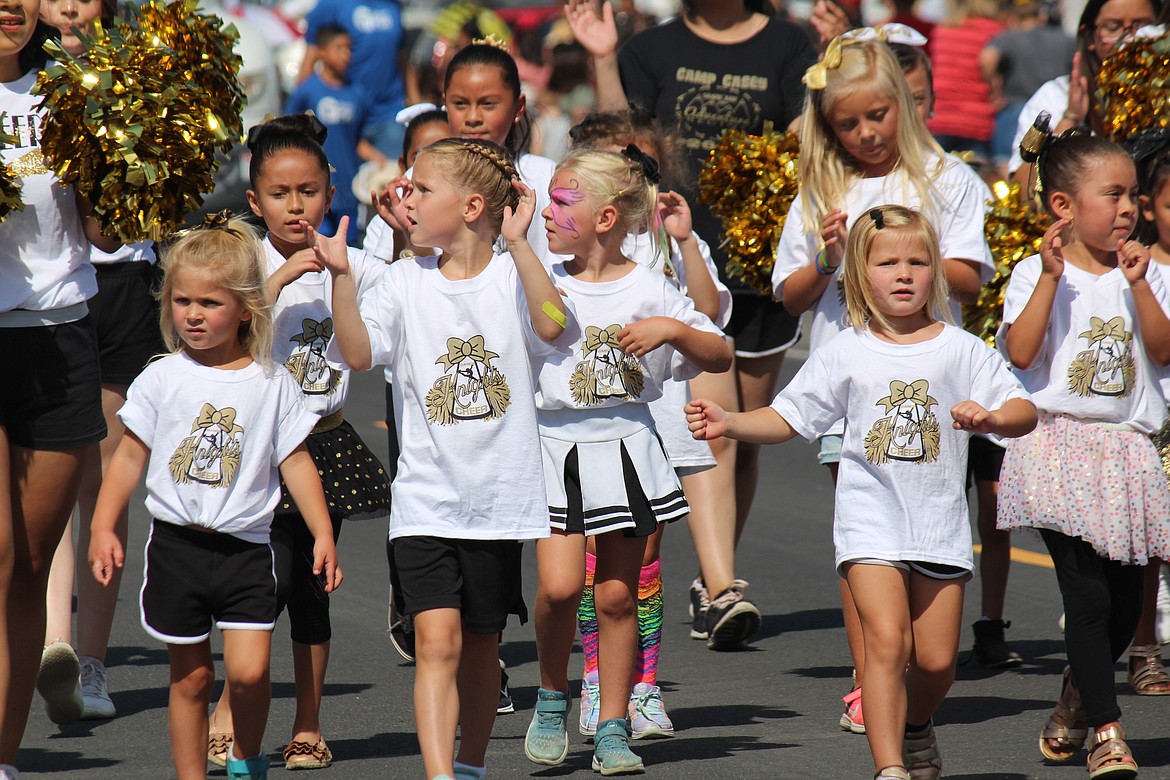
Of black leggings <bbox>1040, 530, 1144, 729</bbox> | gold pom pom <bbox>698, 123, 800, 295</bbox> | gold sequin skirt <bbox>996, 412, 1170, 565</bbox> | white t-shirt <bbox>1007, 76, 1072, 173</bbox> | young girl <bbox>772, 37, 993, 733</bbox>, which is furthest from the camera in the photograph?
white t-shirt <bbox>1007, 76, 1072, 173</bbox>

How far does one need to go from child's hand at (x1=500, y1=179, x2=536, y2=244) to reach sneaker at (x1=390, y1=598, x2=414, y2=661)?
2.24m

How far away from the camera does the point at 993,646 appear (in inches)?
268

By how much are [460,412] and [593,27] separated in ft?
9.93

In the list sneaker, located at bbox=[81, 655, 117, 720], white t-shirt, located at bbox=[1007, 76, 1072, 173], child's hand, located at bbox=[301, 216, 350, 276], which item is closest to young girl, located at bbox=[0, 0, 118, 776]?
child's hand, located at bbox=[301, 216, 350, 276]

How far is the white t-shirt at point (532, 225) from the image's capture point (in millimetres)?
6148

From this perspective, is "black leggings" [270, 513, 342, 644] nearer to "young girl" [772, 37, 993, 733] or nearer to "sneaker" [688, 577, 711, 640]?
"young girl" [772, 37, 993, 733]

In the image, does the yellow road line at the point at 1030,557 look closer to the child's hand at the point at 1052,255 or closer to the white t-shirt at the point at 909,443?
the child's hand at the point at 1052,255

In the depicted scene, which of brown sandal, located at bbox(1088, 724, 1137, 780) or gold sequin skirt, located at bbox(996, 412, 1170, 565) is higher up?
gold sequin skirt, located at bbox(996, 412, 1170, 565)

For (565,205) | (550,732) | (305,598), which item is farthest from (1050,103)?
(305,598)

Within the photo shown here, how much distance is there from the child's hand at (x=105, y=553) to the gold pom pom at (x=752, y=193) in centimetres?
278

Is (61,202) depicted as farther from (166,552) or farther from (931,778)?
(931,778)

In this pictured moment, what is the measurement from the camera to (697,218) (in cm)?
759

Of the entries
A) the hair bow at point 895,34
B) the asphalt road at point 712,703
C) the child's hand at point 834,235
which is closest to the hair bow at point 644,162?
the child's hand at point 834,235

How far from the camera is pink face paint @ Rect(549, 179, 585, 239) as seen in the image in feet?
17.8
